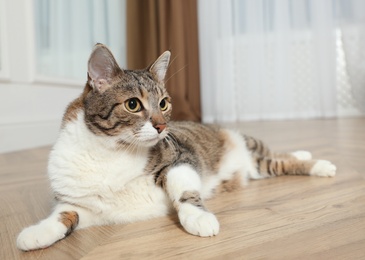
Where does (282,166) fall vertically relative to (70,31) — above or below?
below

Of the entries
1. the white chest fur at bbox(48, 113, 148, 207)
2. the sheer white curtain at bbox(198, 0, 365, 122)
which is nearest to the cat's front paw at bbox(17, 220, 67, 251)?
the white chest fur at bbox(48, 113, 148, 207)

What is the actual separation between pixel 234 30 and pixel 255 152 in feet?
8.67

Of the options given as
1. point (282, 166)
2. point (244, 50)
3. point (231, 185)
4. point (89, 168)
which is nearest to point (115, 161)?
point (89, 168)

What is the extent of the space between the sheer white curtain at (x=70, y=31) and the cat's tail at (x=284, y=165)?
1.86 metres

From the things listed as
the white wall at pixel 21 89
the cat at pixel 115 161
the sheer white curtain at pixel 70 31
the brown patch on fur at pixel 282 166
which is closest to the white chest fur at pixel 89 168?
the cat at pixel 115 161

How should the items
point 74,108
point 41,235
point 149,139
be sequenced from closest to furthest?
point 41,235 → point 149,139 → point 74,108

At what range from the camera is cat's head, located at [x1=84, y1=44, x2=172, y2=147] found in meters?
0.96

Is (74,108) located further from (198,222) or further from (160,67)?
(198,222)

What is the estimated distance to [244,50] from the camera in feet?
13.0

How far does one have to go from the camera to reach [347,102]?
394cm

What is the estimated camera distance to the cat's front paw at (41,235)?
0.82 metres

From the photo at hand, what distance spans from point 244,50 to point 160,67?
2.97 meters

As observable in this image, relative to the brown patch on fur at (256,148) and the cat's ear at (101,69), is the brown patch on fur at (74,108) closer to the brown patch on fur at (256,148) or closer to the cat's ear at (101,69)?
the cat's ear at (101,69)

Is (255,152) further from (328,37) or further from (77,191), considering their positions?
(328,37)
